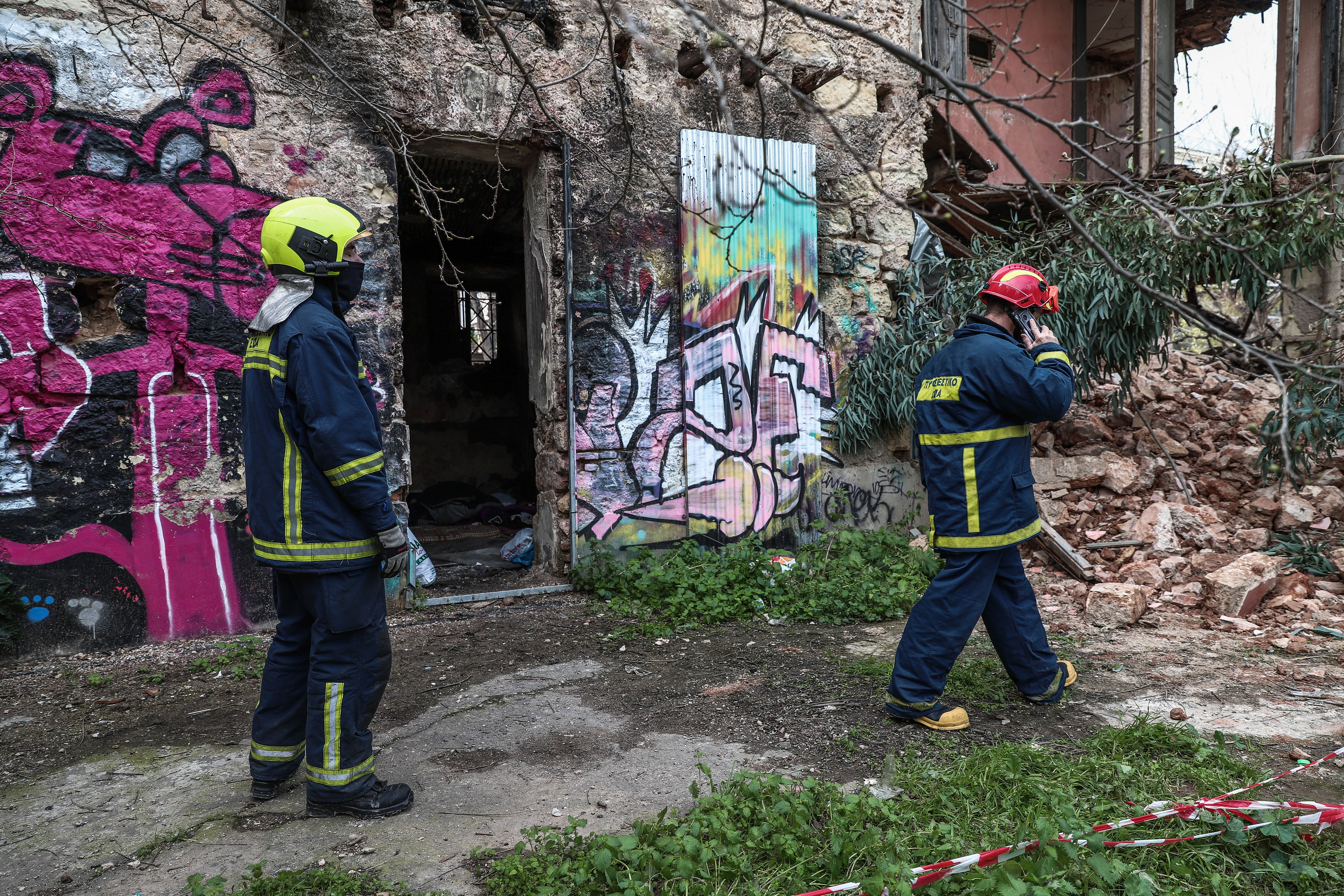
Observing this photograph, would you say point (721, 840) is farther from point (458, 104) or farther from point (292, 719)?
point (458, 104)

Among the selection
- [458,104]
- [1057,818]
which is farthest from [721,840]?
[458,104]

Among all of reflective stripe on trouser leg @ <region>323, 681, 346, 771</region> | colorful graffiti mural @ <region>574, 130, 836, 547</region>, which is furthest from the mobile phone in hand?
reflective stripe on trouser leg @ <region>323, 681, 346, 771</region>

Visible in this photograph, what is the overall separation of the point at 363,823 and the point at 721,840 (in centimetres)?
116

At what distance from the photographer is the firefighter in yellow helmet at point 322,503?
2643 millimetres

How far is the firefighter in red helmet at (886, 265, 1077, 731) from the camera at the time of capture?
10.7ft

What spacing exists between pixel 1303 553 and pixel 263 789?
236 inches

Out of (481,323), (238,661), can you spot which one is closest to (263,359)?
(238,661)

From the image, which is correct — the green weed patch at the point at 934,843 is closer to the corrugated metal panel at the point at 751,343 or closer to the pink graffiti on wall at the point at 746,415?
the pink graffiti on wall at the point at 746,415

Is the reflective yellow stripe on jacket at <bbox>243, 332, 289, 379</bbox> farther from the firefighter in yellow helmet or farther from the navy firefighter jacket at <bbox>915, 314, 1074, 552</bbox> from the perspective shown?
the navy firefighter jacket at <bbox>915, 314, 1074, 552</bbox>

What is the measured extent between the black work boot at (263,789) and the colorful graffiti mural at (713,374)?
9.71 feet

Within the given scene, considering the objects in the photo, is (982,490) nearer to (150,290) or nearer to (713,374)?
(713,374)

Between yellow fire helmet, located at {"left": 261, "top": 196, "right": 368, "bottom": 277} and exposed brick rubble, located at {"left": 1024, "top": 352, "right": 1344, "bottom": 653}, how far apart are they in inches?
165

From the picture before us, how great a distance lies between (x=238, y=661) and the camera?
4.36 metres

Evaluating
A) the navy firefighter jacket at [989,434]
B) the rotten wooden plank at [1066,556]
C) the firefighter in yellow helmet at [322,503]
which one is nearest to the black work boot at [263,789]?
the firefighter in yellow helmet at [322,503]
